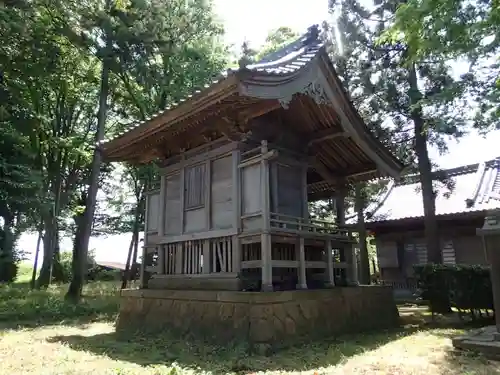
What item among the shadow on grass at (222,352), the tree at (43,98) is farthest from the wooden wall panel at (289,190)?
the tree at (43,98)

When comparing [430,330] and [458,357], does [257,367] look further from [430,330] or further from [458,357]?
[430,330]

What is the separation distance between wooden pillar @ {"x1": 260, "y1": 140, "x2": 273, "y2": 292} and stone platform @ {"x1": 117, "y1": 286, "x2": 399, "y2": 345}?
0.38m

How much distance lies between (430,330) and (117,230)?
29887 millimetres

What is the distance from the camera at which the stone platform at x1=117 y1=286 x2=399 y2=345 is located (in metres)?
6.66

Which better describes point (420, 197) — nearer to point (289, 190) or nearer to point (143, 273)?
point (289, 190)

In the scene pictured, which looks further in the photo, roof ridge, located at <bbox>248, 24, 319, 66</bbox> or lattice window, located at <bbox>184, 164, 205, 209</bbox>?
lattice window, located at <bbox>184, 164, 205, 209</bbox>

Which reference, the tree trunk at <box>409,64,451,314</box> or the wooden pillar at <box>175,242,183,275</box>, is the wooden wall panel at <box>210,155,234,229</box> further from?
the tree trunk at <box>409,64,451,314</box>

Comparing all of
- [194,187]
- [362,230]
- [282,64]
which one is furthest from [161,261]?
[362,230]

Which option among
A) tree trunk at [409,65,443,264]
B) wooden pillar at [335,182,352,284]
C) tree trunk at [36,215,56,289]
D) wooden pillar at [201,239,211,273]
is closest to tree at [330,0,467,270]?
tree trunk at [409,65,443,264]

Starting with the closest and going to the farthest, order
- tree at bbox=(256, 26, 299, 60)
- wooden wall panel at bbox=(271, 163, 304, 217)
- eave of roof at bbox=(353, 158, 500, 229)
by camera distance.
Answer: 1. wooden wall panel at bbox=(271, 163, 304, 217)
2. eave of roof at bbox=(353, 158, 500, 229)
3. tree at bbox=(256, 26, 299, 60)

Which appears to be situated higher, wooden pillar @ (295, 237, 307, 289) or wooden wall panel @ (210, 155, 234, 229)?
wooden wall panel @ (210, 155, 234, 229)

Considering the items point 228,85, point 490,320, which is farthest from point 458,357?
point 228,85

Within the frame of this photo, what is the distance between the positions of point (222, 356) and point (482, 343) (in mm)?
4161

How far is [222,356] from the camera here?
6309mm
